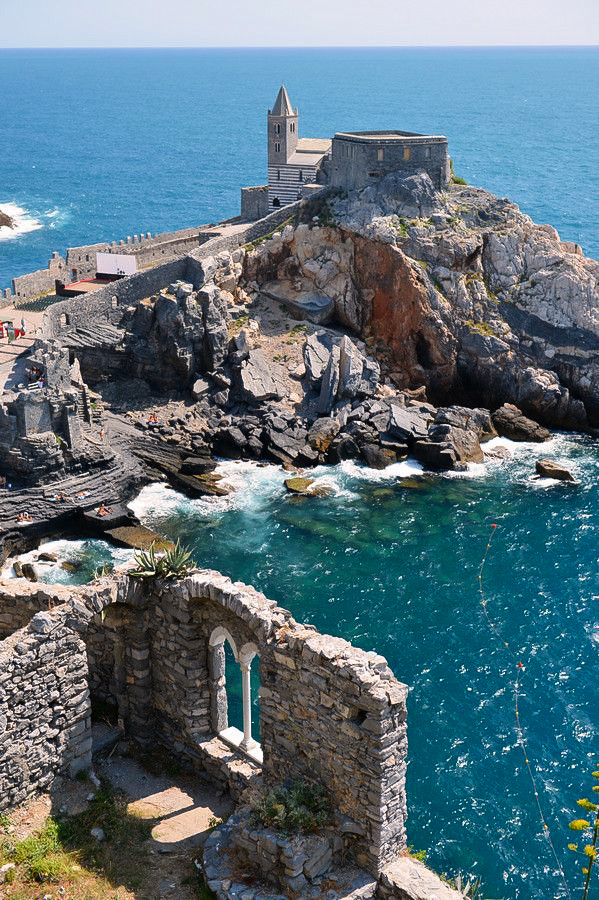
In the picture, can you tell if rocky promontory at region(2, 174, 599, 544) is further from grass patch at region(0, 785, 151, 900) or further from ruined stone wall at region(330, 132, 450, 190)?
grass patch at region(0, 785, 151, 900)

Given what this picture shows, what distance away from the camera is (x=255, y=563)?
161 feet

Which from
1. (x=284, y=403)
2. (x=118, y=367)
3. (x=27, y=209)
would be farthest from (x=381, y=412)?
(x=27, y=209)

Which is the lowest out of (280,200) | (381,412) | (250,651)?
(381,412)

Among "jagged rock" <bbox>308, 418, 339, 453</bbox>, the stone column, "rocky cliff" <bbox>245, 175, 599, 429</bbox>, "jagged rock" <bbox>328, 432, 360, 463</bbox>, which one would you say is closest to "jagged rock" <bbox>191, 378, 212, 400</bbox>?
"jagged rock" <bbox>308, 418, 339, 453</bbox>

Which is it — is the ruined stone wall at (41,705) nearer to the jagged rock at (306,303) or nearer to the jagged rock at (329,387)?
the jagged rock at (329,387)

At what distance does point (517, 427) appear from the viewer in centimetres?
6334

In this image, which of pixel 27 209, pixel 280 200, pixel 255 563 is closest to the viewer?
pixel 255 563

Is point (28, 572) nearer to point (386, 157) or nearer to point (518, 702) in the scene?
point (518, 702)

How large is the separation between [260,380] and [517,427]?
16358mm

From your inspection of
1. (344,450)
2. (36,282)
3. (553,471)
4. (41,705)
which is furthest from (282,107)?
(41,705)

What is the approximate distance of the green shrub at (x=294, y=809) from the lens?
2194cm

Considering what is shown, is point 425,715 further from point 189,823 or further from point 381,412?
point 381,412

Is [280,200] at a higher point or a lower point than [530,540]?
higher

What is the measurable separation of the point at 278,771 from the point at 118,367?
43.8 m
